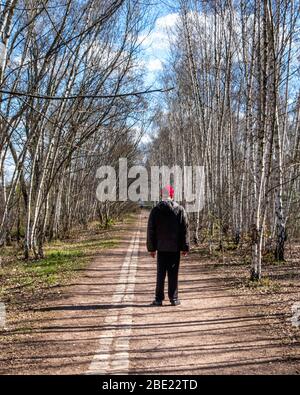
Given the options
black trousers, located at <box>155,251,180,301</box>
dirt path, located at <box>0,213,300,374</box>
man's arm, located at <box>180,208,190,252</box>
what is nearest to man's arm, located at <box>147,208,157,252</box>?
black trousers, located at <box>155,251,180,301</box>

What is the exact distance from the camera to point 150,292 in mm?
8680

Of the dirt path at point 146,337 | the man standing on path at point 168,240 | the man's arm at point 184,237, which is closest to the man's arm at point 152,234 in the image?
the man standing on path at point 168,240

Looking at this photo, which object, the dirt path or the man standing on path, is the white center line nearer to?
the dirt path

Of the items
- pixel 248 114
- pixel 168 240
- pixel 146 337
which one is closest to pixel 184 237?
pixel 168 240

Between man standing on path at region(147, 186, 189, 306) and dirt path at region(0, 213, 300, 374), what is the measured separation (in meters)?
0.34

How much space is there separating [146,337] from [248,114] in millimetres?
8467

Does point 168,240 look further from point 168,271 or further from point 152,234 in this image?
point 168,271

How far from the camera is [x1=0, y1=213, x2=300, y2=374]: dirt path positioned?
15.7 ft

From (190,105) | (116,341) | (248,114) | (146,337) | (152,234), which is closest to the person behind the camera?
(116,341)

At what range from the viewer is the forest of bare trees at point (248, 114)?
9898 mm

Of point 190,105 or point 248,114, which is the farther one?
point 190,105

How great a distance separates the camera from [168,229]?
7516 mm

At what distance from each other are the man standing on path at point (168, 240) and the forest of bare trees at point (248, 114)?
261 centimetres
